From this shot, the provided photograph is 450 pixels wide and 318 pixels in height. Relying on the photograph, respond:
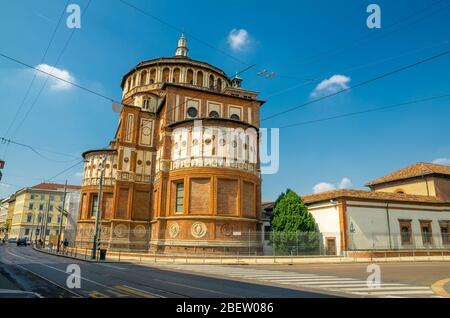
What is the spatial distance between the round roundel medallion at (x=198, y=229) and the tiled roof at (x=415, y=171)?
1230 inches

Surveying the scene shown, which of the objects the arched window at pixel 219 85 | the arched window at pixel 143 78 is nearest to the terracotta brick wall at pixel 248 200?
the arched window at pixel 219 85

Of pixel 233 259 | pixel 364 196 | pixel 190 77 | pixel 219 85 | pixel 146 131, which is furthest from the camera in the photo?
pixel 219 85

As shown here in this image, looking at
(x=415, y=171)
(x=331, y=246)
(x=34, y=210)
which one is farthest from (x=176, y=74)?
(x=34, y=210)

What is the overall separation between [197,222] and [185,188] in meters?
3.51

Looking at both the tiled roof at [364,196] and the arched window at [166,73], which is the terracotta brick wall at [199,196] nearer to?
the tiled roof at [364,196]

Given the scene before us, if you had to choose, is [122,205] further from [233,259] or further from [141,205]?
[233,259]

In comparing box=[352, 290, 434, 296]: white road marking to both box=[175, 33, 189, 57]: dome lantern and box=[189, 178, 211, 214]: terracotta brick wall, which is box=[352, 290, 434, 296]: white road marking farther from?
box=[175, 33, 189, 57]: dome lantern

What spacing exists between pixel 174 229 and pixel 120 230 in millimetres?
9550

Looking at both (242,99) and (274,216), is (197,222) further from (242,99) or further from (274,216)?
(242,99)

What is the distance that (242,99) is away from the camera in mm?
39906

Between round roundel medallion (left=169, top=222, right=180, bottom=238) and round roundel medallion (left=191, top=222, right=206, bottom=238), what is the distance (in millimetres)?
1683

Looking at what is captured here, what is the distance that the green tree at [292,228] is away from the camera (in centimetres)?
3045

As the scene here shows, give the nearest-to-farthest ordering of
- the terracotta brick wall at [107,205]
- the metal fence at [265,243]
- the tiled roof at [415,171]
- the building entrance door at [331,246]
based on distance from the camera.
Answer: the metal fence at [265,243] < the building entrance door at [331,246] < the terracotta brick wall at [107,205] < the tiled roof at [415,171]

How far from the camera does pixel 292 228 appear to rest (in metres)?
31.5
